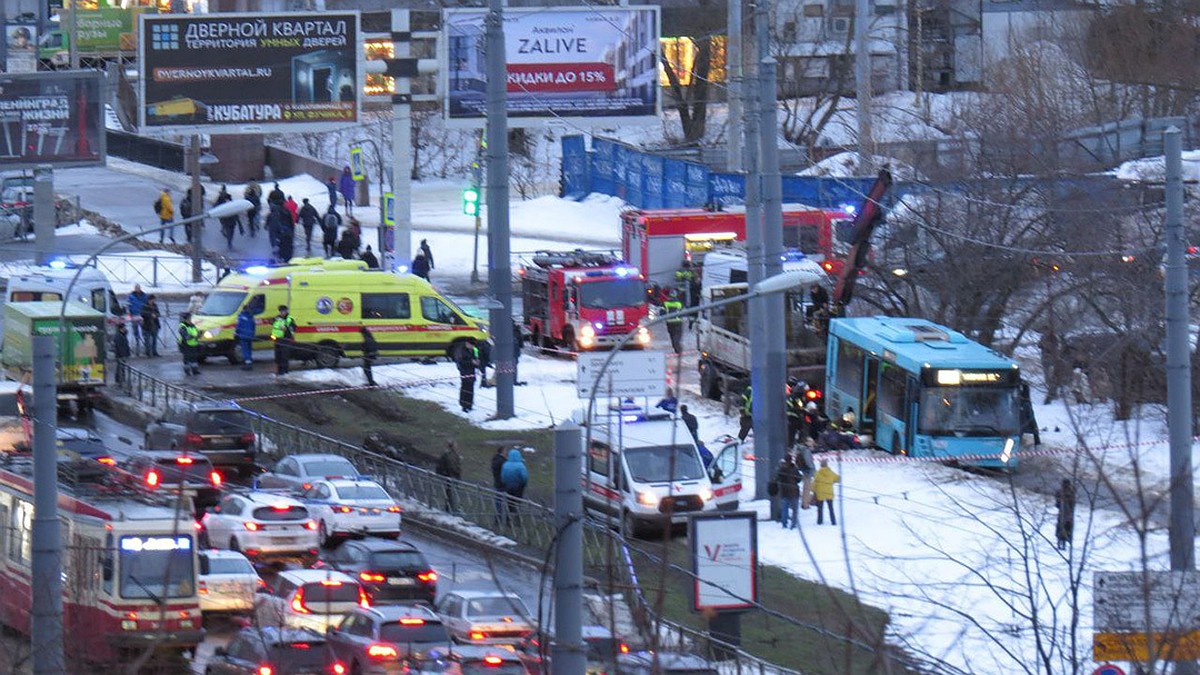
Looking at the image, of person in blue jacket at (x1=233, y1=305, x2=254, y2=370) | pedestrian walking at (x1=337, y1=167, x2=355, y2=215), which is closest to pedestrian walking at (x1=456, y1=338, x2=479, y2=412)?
person in blue jacket at (x1=233, y1=305, x2=254, y2=370)

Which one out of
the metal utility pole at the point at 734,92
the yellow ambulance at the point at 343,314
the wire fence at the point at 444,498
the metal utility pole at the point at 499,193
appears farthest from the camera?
the metal utility pole at the point at 734,92

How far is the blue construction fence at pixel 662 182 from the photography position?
58062 mm

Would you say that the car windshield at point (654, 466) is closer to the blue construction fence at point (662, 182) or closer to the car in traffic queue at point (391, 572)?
the car in traffic queue at point (391, 572)

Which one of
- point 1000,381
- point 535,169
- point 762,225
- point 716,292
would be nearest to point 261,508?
point 762,225

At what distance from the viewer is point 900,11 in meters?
85.8

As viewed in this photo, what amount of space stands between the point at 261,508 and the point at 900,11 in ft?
203

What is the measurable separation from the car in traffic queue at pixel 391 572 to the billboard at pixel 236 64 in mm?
27427

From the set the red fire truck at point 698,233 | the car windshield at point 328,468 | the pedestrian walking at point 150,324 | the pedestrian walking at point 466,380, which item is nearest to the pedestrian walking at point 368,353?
the pedestrian walking at point 466,380

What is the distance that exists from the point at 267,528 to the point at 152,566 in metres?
5.32

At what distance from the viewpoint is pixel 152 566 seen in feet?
77.0

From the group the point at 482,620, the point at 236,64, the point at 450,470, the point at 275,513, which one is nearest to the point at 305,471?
the point at 450,470

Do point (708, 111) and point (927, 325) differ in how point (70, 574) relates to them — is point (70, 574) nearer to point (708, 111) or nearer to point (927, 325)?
point (927, 325)

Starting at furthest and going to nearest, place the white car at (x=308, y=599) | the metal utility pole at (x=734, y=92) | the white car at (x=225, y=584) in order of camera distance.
Answer: the metal utility pole at (x=734, y=92) → the white car at (x=225, y=584) → the white car at (x=308, y=599)

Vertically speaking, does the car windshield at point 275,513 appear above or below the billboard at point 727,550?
below
